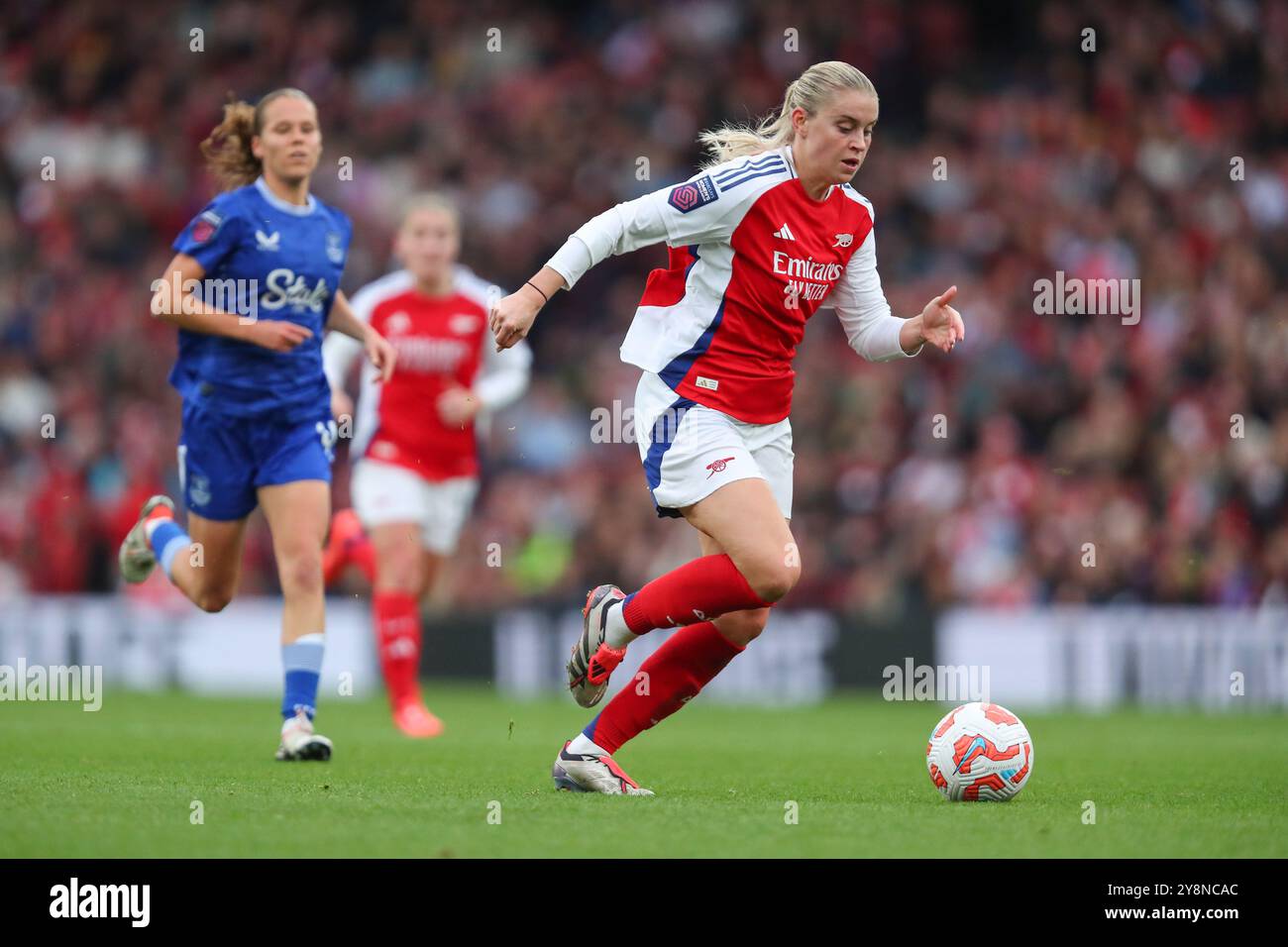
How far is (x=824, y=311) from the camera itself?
688 inches

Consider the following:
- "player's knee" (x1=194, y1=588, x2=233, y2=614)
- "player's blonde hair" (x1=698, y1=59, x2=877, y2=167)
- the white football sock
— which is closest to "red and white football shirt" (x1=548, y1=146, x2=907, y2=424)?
"player's blonde hair" (x1=698, y1=59, x2=877, y2=167)

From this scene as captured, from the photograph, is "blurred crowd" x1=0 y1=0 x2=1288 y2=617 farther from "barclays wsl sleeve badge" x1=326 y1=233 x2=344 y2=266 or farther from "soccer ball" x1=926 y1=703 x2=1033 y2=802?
"soccer ball" x1=926 y1=703 x2=1033 y2=802

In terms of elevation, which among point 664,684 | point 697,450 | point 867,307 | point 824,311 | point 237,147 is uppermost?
point 824,311

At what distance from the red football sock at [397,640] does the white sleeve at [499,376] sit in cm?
117

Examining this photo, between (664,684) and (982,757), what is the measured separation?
1117mm

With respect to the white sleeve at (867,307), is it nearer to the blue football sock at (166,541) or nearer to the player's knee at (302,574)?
the player's knee at (302,574)

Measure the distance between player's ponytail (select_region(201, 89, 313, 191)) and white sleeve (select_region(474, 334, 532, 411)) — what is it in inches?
86.1

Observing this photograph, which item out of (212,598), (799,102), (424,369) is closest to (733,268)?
(799,102)

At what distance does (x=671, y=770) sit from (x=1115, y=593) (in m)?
7.67

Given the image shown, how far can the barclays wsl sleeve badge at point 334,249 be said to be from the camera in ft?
25.4

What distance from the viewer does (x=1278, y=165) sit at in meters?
17.1

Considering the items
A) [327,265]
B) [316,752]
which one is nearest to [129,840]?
[316,752]

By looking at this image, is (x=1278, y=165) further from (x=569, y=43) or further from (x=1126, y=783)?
(x=1126, y=783)

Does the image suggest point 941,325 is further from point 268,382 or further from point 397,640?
point 397,640
